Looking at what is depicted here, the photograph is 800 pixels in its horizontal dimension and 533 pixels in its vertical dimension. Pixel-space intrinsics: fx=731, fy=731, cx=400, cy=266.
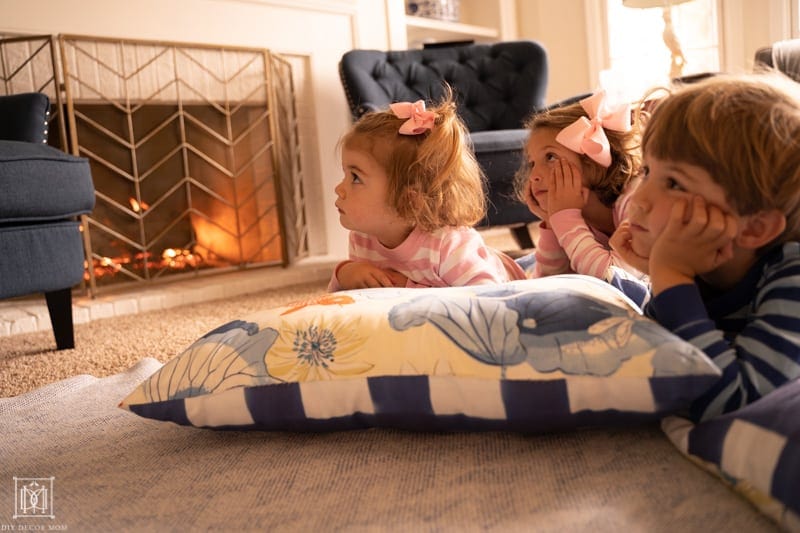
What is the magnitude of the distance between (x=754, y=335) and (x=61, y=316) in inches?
63.8

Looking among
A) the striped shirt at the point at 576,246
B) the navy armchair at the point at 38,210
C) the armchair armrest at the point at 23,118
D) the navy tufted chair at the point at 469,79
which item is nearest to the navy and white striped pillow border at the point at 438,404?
the striped shirt at the point at 576,246

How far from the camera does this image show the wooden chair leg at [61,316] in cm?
182

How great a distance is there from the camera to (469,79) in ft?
10.2

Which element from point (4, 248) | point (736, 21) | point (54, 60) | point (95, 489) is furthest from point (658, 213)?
point (736, 21)

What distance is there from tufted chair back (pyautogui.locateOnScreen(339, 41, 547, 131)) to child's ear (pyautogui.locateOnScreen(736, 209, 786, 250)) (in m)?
2.29

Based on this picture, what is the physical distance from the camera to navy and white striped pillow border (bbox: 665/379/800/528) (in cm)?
63

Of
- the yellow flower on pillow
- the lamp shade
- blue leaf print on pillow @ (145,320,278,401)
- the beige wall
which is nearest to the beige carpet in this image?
blue leaf print on pillow @ (145,320,278,401)

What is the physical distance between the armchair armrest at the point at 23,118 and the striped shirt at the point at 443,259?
3.30 ft

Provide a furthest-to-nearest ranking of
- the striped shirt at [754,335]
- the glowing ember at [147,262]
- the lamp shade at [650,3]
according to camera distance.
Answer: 1. the lamp shade at [650,3]
2. the glowing ember at [147,262]
3. the striped shirt at [754,335]

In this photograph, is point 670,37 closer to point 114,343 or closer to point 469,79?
point 469,79

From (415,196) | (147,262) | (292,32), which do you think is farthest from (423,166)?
(292,32)

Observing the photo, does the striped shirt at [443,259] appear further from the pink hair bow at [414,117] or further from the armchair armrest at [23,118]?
the armchair armrest at [23,118]

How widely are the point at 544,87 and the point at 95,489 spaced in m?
2.64

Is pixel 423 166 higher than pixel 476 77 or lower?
lower
